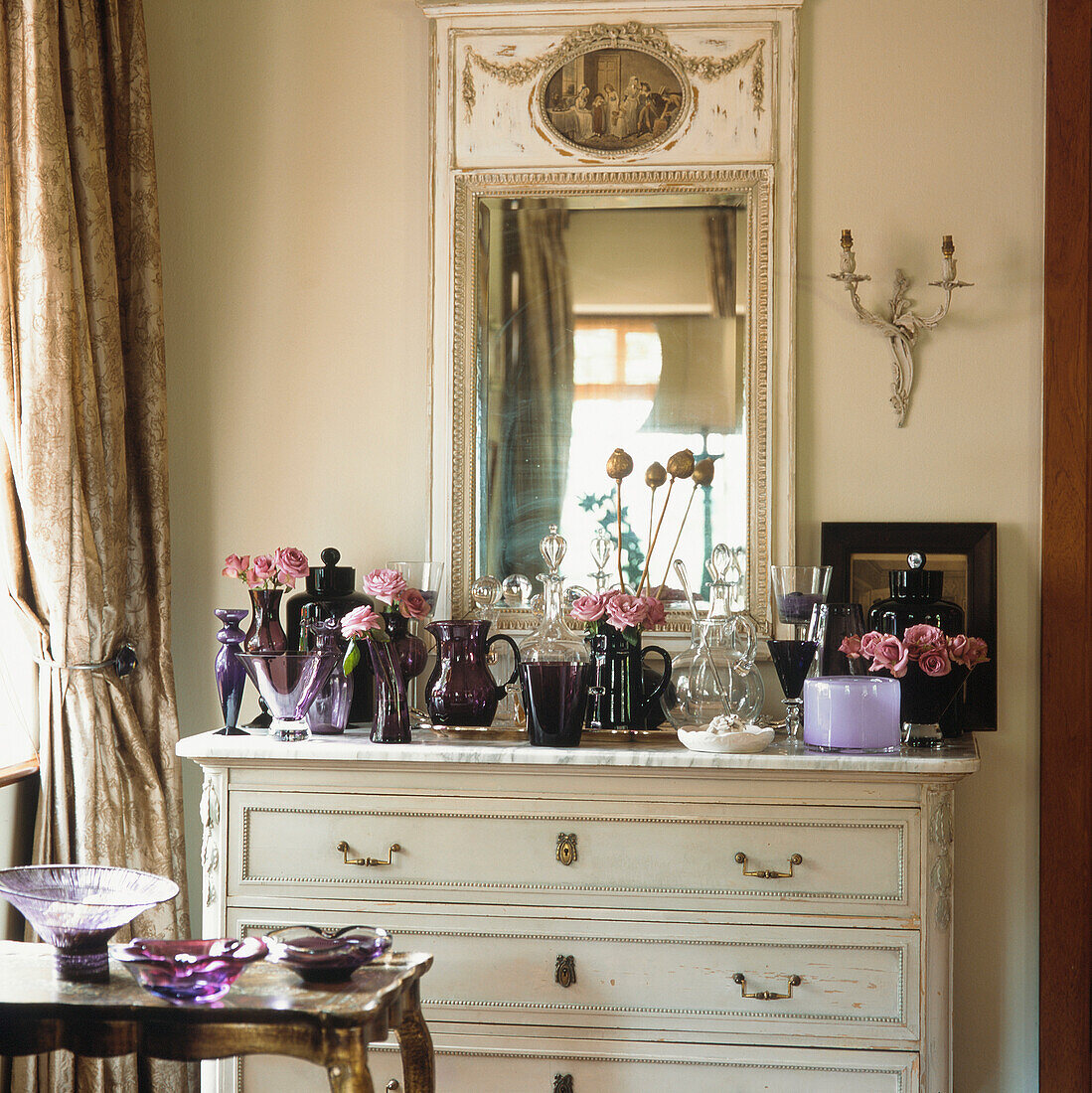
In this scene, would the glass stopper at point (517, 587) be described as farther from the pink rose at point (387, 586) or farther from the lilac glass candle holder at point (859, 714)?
the lilac glass candle holder at point (859, 714)

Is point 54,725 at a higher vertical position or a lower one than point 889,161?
lower

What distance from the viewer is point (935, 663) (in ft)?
6.79

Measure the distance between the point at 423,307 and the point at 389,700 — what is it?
38.7 inches

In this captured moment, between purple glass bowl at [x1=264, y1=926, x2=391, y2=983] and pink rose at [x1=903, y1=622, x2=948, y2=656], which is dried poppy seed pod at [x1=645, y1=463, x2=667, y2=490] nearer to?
pink rose at [x1=903, y1=622, x2=948, y2=656]

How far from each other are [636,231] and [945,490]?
90cm

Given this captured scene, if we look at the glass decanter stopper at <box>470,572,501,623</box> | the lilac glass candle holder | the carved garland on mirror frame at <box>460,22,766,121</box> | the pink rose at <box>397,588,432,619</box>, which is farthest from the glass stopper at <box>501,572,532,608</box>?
the carved garland on mirror frame at <box>460,22,766,121</box>

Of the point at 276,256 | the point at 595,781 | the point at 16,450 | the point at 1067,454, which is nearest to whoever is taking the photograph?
the point at 595,781

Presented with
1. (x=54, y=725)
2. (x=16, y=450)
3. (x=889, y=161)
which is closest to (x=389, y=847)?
(x=54, y=725)

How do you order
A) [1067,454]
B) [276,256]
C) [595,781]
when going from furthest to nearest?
[276,256], [1067,454], [595,781]

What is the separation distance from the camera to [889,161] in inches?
97.0

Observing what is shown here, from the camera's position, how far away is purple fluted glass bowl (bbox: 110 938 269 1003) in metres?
1.43

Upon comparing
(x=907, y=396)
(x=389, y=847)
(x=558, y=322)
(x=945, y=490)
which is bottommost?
(x=389, y=847)

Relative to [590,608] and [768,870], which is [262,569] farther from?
[768,870]

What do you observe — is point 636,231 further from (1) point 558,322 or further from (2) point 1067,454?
(2) point 1067,454
